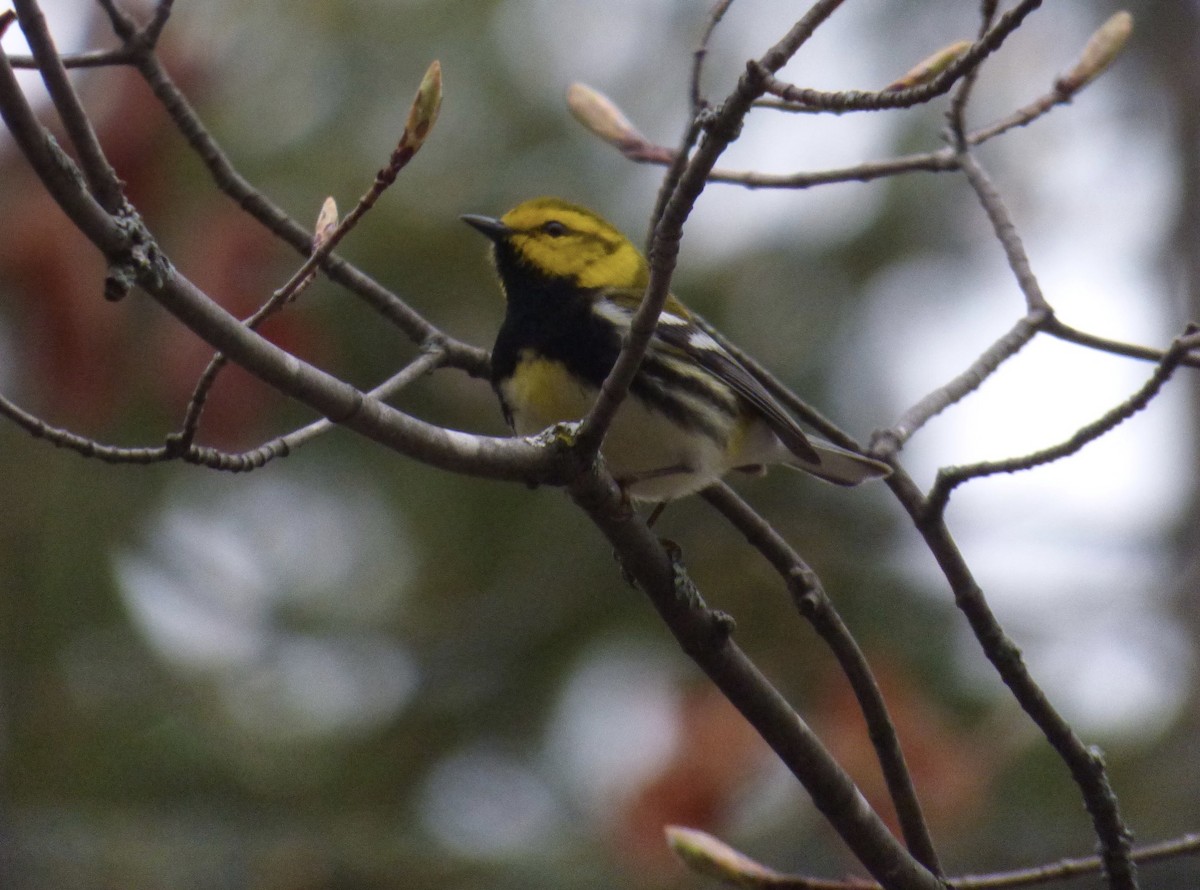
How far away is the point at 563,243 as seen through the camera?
304 cm

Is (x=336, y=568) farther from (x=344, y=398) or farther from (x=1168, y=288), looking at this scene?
(x=344, y=398)

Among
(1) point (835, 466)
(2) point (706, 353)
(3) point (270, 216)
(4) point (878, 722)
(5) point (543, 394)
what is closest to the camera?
(4) point (878, 722)

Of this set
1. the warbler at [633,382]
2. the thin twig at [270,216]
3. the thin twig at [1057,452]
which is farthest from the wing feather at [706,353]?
the thin twig at [1057,452]

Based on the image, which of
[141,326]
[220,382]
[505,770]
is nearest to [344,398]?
[220,382]

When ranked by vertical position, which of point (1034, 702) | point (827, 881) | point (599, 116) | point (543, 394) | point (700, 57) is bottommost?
point (827, 881)

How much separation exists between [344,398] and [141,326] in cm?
354

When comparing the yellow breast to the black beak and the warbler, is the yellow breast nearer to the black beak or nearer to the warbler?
the warbler

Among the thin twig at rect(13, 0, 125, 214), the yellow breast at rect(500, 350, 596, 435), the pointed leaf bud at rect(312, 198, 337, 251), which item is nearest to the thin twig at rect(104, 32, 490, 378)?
the yellow breast at rect(500, 350, 596, 435)

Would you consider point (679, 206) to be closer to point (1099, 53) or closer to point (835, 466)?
point (1099, 53)

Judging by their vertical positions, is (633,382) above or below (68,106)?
above

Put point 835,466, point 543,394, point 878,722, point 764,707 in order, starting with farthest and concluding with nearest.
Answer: point 835,466 < point 543,394 < point 878,722 < point 764,707

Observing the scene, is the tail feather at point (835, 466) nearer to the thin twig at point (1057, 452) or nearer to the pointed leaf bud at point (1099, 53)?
the pointed leaf bud at point (1099, 53)

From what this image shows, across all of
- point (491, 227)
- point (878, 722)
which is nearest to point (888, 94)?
point (878, 722)

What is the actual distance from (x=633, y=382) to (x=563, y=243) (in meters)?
0.56
